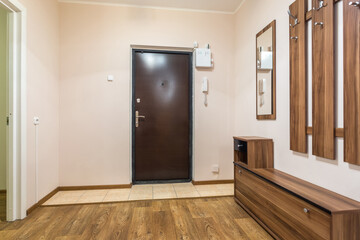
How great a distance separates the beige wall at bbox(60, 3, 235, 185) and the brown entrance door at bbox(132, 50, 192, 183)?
17 centimetres

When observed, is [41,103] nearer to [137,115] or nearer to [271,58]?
[137,115]

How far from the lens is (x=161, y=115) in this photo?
321cm

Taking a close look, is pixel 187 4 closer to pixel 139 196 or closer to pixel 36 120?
pixel 36 120

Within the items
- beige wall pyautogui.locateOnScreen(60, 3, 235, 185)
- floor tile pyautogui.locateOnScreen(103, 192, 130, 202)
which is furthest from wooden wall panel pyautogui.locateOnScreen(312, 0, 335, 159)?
floor tile pyautogui.locateOnScreen(103, 192, 130, 202)

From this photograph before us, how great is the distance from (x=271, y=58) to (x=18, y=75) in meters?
2.68

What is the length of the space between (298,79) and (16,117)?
274 centimetres

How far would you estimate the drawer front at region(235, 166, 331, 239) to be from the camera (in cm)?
128

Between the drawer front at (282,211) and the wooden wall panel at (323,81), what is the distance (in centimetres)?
44

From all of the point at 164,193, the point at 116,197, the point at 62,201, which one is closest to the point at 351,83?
the point at 164,193

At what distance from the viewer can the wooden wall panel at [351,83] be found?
129cm

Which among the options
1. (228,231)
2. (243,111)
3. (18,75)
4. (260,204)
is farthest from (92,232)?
(243,111)

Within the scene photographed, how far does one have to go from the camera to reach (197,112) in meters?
3.19

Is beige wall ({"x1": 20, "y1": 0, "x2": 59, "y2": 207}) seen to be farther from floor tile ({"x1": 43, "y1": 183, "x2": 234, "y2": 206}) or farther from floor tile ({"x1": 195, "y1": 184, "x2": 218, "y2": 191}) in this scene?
floor tile ({"x1": 195, "y1": 184, "x2": 218, "y2": 191})

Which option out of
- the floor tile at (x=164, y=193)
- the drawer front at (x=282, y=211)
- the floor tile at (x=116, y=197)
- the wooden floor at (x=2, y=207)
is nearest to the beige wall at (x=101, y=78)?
the floor tile at (x=116, y=197)
